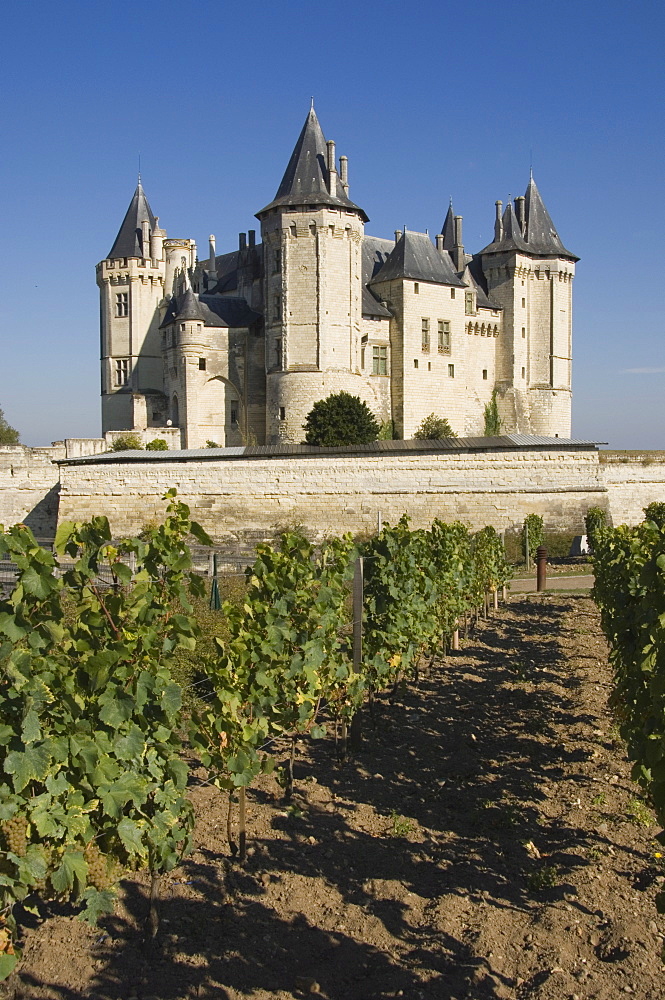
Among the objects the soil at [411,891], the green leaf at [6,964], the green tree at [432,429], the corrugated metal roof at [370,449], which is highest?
the green tree at [432,429]

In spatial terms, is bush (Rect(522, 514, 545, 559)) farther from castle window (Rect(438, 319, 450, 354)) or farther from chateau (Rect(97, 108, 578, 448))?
castle window (Rect(438, 319, 450, 354))

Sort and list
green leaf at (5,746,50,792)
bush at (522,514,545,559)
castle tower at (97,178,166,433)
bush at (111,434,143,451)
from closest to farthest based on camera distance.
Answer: green leaf at (5,746,50,792)
bush at (522,514,545,559)
bush at (111,434,143,451)
castle tower at (97,178,166,433)

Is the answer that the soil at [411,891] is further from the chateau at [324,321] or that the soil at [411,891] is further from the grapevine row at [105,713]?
the chateau at [324,321]

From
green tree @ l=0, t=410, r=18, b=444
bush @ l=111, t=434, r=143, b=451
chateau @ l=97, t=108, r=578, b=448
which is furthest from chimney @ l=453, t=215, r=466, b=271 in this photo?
green tree @ l=0, t=410, r=18, b=444

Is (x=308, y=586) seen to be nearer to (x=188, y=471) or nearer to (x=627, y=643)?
(x=627, y=643)

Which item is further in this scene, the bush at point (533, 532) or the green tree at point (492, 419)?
the green tree at point (492, 419)

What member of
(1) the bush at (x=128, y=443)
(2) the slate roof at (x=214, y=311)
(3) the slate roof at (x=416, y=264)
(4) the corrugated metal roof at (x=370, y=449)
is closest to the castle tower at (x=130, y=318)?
(2) the slate roof at (x=214, y=311)

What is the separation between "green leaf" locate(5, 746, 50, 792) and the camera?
4.10 meters

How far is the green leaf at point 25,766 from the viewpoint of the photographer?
410cm

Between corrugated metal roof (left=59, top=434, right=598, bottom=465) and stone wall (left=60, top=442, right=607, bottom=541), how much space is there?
0.09 metres

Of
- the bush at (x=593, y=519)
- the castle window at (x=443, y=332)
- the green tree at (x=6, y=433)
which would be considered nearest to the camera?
the bush at (x=593, y=519)

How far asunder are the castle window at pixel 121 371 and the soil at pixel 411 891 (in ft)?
104

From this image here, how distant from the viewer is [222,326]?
33500 millimetres

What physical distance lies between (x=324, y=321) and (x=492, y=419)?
9.33m
